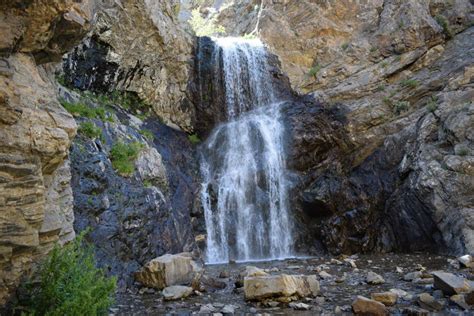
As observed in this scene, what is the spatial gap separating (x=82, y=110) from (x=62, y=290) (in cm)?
807

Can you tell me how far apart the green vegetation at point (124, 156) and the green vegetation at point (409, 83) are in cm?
1309

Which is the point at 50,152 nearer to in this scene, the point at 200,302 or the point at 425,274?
the point at 200,302

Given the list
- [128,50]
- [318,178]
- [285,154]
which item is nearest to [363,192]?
[318,178]

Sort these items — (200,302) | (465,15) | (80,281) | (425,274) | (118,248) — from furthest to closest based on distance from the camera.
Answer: (465,15) < (118,248) < (425,274) < (200,302) < (80,281)

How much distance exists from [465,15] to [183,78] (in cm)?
1492

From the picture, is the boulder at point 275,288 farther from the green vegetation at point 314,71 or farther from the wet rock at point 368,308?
the green vegetation at point 314,71

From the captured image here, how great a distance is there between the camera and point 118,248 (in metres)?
→ 9.45

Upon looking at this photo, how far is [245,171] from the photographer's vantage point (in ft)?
55.0

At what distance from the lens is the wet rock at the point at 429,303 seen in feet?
20.6

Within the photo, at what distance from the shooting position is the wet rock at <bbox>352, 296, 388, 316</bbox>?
19.9ft

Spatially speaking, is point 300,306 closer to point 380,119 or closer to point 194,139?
point 194,139

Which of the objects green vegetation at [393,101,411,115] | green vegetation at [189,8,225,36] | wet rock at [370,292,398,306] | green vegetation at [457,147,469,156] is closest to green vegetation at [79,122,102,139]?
wet rock at [370,292,398,306]

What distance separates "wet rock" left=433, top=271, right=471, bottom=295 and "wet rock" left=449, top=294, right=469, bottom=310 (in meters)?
0.18

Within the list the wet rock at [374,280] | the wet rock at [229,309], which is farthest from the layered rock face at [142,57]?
the wet rock at [374,280]
